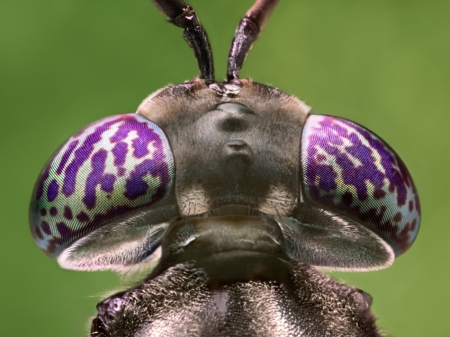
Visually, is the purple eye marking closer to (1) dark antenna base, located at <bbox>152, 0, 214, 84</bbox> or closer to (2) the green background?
(1) dark antenna base, located at <bbox>152, 0, 214, 84</bbox>

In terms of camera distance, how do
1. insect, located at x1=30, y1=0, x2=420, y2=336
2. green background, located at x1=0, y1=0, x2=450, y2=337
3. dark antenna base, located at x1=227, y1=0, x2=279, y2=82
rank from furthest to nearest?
green background, located at x1=0, y1=0, x2=450, y2=337, dark antenna base, located at x1=227, y1=0, x2=279, y2=82, insect, located at x1=30, y1=0, x2=420, y2=336

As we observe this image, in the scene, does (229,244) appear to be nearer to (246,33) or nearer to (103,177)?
(103,177)

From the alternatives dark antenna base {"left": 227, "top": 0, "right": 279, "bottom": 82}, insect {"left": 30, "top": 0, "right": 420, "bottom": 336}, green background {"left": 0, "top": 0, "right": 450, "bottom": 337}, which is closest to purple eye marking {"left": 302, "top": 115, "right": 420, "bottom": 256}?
insect {"left": 30, "top": 0, "right": 420, "bottom": 336}

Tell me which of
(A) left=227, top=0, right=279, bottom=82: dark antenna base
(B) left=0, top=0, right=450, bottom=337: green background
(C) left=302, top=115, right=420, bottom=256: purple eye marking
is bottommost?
(B) left=0, top=0, right=450, bottom=337: green background

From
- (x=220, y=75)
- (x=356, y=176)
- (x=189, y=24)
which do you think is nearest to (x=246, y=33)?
(x=189, y=24)

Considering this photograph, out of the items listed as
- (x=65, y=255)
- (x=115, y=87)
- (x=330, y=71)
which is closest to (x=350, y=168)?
(x=65, y=255)

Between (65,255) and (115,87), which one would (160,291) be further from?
(115,87)
